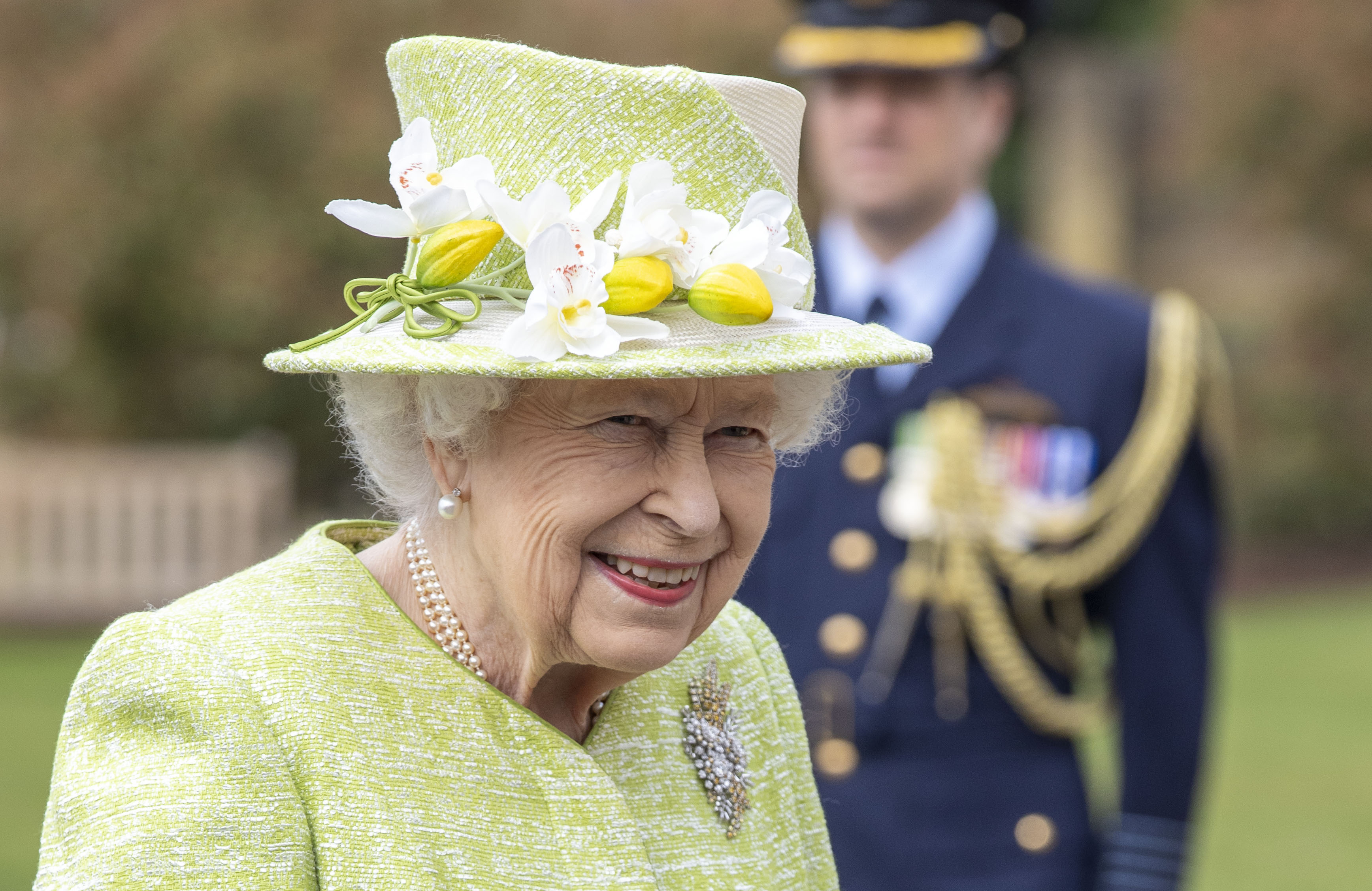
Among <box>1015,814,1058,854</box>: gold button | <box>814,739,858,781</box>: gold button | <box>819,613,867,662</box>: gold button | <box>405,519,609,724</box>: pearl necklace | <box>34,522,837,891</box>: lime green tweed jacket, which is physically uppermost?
<box>405,519,609,724</box>: pearl necklace

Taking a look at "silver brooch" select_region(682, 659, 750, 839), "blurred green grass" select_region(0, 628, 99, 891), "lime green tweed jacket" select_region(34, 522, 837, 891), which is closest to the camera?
"lime green tweed jacket" select_region(34, 522, 837, 891)

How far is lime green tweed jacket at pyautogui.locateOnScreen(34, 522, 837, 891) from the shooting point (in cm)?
170

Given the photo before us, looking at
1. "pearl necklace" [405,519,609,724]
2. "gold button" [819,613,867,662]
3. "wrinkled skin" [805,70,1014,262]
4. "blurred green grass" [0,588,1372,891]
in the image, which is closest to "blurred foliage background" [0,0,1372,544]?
"blurred green grass" [0,588,1372,891]

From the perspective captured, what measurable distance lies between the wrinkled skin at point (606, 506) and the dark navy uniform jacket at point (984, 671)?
71.6 inches

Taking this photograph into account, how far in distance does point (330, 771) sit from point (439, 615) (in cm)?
28

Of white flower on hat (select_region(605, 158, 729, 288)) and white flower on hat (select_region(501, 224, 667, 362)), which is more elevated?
white flower on hat (select_region(605, 158, 729, 288))

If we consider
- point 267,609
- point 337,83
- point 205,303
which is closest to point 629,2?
point 337,83

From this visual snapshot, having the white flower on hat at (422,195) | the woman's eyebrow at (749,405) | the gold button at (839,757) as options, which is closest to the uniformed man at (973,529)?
the gold button at (839,757)

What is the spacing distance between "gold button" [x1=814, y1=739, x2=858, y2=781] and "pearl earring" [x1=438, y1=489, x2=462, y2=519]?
74.8 inches

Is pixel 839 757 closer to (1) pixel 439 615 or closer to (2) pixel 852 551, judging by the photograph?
(2) pixel 852 551

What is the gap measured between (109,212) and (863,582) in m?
7.41

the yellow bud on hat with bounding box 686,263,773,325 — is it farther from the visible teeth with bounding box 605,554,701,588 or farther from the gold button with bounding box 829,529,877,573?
the gold button with bounding box 829,529,877,573

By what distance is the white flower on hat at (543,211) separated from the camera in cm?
179

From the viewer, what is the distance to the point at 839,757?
3707 millimetres
